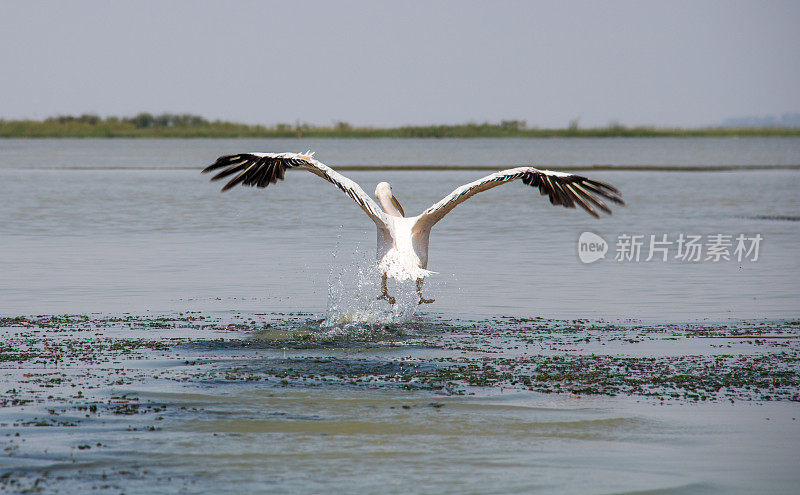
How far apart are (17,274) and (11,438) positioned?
328 inches

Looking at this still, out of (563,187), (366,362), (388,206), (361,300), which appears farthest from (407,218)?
(366,362)

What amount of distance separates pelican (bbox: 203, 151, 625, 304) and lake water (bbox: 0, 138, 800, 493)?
550 mm

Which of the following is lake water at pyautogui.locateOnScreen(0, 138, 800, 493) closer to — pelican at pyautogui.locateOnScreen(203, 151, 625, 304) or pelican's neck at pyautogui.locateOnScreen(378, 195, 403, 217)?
pelican at pyautogui.locateOnScreen(203, 151, 625, 304)

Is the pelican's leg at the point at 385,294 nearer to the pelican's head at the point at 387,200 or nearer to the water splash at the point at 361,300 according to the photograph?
the water splash at the point at 361,300

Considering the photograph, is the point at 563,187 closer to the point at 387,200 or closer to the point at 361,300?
the point at 387,200

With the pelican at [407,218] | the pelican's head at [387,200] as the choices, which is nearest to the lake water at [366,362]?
the pelican at [407,218]

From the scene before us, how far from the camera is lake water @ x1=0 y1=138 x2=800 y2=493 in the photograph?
632 centimetres

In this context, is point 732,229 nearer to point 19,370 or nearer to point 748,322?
point 748,322

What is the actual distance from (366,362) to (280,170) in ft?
12.2

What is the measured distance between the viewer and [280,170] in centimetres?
1234

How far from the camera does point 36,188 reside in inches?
1359

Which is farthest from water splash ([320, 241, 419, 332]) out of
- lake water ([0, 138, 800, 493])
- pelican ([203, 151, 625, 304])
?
pelican ([203, 151, 625, 304])

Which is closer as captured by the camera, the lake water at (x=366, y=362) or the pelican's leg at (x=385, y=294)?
the lake water at (x=366, y=362)

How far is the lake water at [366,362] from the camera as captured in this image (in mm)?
6316
